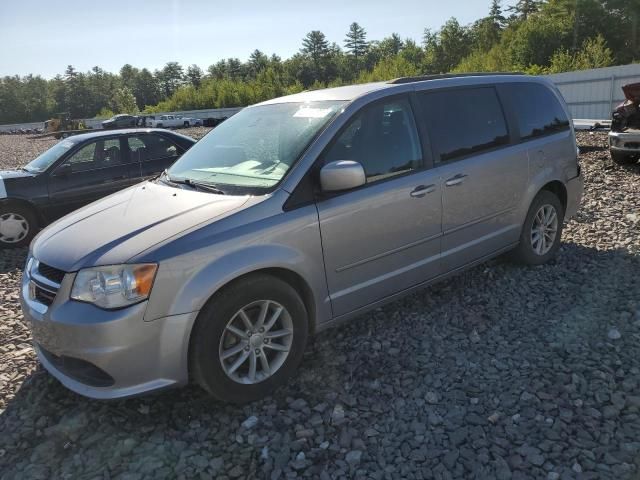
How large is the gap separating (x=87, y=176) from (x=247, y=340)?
5722 millimetres

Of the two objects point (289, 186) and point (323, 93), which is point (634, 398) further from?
point (323, 93)

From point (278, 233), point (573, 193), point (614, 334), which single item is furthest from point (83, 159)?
point (614, 334)

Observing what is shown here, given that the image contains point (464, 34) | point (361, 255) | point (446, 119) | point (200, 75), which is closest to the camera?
point (361, 255)

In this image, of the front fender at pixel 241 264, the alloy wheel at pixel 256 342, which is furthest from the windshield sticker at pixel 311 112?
the alloy wheel at pixel 256 342

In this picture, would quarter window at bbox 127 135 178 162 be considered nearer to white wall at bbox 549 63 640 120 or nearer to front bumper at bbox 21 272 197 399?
front bumper at bbox 21 272 197 399

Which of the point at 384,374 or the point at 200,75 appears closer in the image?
the point at 384,374

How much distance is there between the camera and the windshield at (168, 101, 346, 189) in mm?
3439

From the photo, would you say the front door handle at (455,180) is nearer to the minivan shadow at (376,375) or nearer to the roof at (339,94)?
the roof at (339,94)

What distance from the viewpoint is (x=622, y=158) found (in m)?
9.08

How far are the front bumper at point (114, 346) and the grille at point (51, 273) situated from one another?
0.09 meters

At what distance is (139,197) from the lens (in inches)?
145

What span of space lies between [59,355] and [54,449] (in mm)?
522

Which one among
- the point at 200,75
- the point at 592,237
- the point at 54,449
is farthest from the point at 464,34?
the point at 200,75

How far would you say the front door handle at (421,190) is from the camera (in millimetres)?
3752
